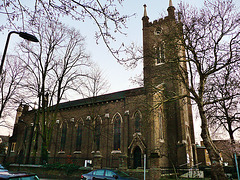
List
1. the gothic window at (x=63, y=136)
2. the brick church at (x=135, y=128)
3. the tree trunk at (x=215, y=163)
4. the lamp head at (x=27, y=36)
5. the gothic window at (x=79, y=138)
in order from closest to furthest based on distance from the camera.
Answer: the lamp head at (x=27, y=36) → the tree trunk at (x=215, y=163) → the brick church at (x=135, y=128) → the gothic window at (x=79, y=138) → the gothic window at (x=63, y=136)

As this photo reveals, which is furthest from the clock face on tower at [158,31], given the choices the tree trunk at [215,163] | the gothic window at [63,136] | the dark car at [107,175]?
the dark car at [107,175]

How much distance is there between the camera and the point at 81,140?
27.5 metres

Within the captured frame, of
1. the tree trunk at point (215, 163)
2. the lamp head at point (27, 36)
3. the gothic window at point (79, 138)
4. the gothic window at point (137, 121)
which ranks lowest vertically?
the tree trunk at point (215, 163)

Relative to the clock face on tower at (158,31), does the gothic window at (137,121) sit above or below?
below

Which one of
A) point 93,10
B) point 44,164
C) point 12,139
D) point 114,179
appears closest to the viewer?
point 93,10

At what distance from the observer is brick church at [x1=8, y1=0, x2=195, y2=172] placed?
702 inches

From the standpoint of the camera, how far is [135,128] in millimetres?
22969

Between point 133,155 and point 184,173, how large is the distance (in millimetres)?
5716

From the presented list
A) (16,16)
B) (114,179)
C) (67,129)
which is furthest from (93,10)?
(67,129)

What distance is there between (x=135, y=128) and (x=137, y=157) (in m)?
3.40

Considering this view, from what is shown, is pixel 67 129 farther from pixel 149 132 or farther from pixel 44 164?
pixel 149 132

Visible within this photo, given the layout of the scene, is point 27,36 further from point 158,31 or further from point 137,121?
point 158,31

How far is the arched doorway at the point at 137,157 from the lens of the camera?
21.2m

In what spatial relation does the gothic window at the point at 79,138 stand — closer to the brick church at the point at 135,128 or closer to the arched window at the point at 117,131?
the brick church at the point at 135,128
